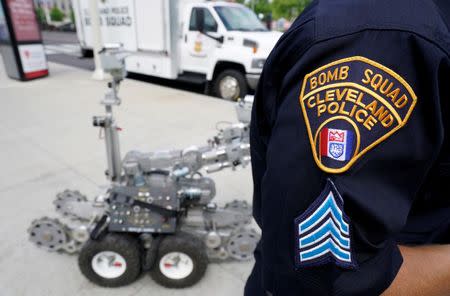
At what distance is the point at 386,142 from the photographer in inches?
21.0

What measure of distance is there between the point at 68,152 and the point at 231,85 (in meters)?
4.00

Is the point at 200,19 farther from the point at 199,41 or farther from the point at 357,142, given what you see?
the point at 357,142

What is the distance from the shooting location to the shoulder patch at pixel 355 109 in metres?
0.53

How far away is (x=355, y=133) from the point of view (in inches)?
21.1

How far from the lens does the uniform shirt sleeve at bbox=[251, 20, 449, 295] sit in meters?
0.53

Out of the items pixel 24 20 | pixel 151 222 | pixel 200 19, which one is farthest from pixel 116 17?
pixel 151 222

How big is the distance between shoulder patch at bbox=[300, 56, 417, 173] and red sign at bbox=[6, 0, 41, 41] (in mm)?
9900

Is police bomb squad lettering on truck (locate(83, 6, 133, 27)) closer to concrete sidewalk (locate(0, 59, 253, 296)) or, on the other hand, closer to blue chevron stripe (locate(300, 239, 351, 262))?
concrete sidewalk (locate(0, 59, 253, 296))

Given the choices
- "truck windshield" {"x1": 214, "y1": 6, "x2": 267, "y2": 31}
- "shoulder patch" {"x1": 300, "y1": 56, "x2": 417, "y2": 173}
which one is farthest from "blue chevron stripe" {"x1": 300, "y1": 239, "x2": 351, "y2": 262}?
"truck windshield" {"x1": 214, "y1": 6, "x2": 267, "y2": 31}

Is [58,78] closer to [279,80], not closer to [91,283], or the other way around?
[91,283]

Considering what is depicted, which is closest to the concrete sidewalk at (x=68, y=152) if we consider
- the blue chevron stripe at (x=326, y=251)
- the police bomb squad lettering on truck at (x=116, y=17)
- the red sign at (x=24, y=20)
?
the red sign at (x=24, y=20)

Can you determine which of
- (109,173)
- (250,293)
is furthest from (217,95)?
(250,293)

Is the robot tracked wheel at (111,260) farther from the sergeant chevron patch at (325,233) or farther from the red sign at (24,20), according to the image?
the red sign at (24,20)

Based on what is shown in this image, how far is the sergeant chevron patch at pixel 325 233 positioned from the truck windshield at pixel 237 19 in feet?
23.9
